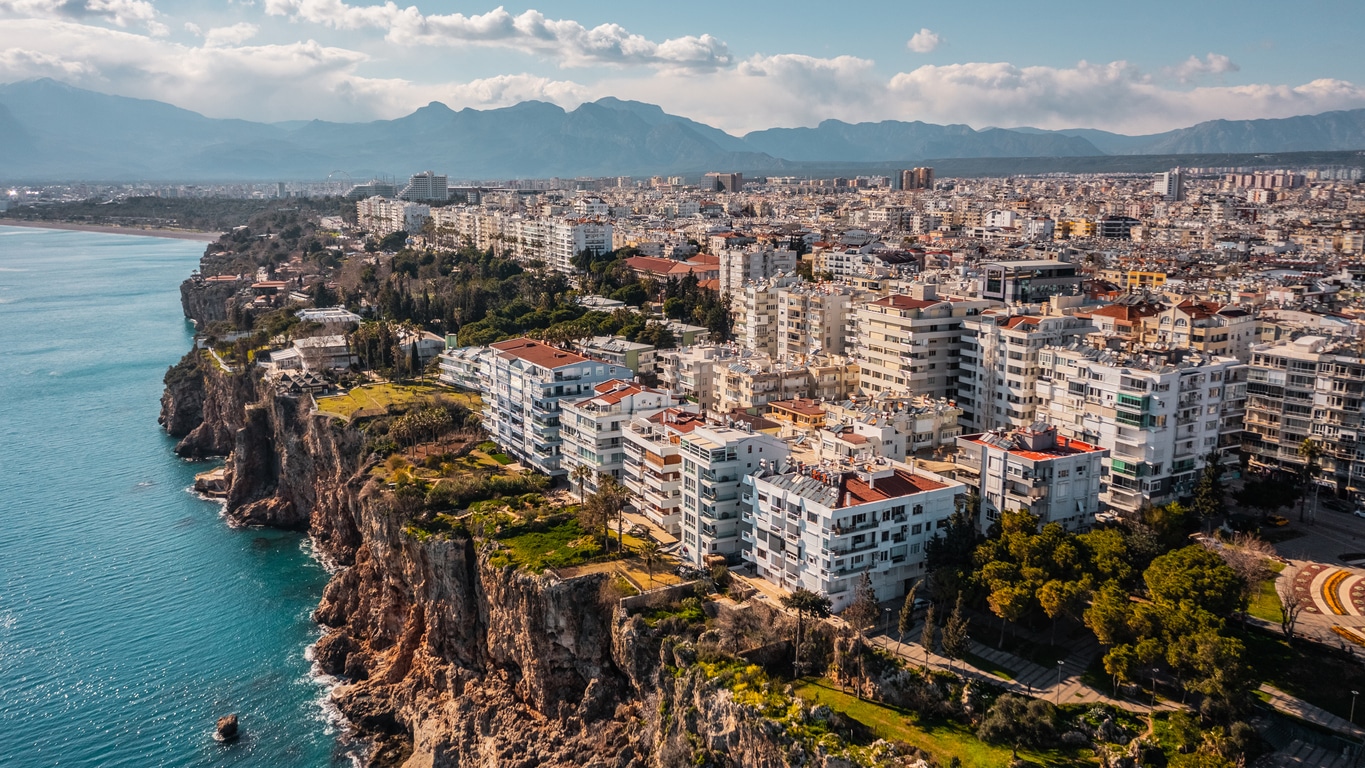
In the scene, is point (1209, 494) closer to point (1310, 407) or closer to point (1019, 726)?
point (1310, 407)

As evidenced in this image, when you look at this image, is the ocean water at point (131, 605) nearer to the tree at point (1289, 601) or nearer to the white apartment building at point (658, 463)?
the white apartment building at point (658, 463)

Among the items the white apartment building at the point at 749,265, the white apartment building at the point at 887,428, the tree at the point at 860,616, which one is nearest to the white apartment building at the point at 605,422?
the white apartment building at the point at 887,428

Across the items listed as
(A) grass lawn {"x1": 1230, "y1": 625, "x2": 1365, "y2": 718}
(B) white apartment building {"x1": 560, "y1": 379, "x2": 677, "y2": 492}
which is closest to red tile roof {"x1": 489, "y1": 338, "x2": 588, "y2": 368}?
(B) white apartment building {"x1": 560, "y1": 379, "x2": 677, "y2": 492}

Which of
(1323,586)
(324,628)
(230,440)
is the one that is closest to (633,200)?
(230,440)

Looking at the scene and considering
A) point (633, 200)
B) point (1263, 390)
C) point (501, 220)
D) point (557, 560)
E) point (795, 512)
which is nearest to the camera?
point (795, 512)

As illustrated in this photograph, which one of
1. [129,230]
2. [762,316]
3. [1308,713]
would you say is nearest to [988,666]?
[1308,713]

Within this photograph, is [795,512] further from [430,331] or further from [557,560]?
[430,331]
